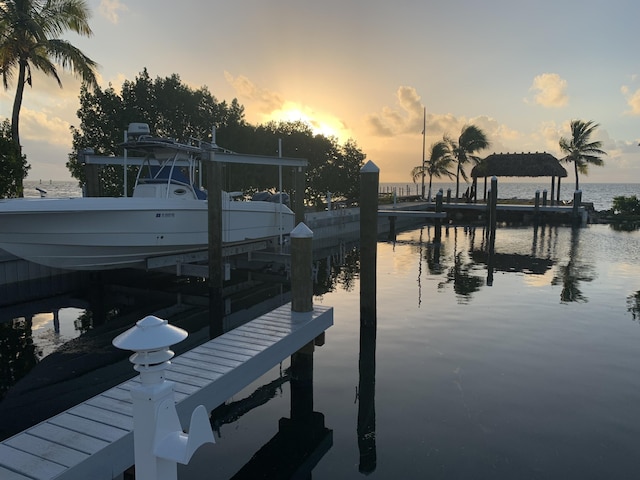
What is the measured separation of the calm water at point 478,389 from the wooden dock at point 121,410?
0.91 meters

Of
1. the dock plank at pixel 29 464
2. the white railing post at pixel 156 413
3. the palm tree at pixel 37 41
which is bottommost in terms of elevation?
the dock plank at pixel 29 464

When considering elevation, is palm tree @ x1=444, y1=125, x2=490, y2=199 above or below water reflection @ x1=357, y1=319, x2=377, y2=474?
above

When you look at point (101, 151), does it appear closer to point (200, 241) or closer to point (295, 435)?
point (200, 241)

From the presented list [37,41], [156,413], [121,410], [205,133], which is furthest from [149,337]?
[205,133]

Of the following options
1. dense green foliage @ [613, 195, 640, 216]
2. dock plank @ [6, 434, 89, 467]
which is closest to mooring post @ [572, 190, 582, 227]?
dense green foliage @ [613, 195, 640, 216]

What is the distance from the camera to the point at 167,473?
2.80 metres

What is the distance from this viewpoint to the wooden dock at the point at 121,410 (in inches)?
137

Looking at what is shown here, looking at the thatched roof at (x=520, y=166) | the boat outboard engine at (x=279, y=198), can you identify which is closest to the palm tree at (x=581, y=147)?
the thatched roof at (x=520, y=166)

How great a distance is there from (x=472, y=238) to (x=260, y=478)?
74.3 feet

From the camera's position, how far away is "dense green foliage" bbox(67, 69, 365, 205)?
2442cm

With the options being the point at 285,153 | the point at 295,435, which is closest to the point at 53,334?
the point at 295,435

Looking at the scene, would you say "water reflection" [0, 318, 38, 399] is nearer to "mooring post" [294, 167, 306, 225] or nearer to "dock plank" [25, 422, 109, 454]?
"dock plank" [25, 422, 109, 454]

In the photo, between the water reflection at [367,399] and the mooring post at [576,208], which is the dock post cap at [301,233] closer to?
the water reflection at [367,399]

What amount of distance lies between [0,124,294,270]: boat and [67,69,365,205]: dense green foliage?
6.18 meters
